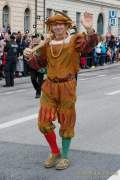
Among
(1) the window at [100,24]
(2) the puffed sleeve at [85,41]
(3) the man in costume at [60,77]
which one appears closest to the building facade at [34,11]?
(1) the window at [100,24]

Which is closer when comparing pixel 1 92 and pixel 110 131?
pixel 110 131

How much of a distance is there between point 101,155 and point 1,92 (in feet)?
28.9

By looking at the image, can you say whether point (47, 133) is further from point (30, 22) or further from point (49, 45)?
point (30, 22)

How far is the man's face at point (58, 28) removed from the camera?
6.70 m

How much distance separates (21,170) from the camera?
6637 millimetres

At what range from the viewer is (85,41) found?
6.60m

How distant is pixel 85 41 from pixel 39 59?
2.18 ft

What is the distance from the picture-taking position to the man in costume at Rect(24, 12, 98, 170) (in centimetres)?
671

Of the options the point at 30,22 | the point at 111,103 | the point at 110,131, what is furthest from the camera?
the point at 30,22

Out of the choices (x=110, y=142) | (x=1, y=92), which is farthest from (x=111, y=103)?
(x=110, y=142)

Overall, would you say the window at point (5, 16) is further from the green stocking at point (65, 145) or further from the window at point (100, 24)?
the green stocking at point (65, 145)

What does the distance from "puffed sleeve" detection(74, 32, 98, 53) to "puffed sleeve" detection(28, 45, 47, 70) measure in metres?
0.42

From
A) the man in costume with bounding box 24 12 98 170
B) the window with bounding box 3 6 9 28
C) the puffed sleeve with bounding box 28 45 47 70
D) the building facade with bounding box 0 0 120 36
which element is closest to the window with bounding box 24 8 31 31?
the building facade with bounding box 0 0 120 36

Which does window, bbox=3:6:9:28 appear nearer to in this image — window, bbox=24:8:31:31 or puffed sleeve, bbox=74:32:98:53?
window, bbox=24:8:31:31
